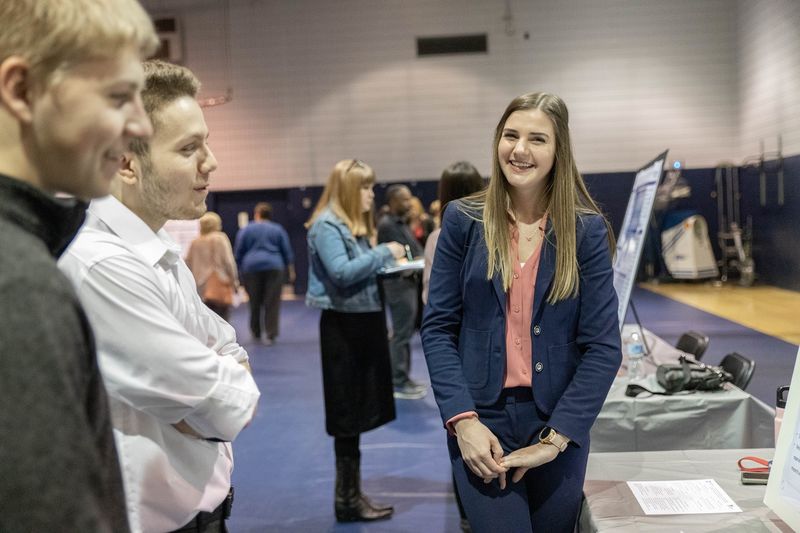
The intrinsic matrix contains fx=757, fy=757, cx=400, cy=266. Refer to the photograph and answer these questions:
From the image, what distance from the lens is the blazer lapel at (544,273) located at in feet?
6.29

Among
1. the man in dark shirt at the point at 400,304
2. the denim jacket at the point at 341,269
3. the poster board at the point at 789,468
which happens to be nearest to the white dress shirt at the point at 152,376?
the poster board at the point at 789,468

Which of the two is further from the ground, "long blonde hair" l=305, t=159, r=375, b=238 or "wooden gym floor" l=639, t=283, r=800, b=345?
"long blonde hair" l=305, t=159, r=375, b=238

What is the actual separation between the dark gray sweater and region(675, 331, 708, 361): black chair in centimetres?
356

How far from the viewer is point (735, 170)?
1316cm

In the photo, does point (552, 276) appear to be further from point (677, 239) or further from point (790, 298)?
point (677, 239)

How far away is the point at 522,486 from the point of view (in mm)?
1867

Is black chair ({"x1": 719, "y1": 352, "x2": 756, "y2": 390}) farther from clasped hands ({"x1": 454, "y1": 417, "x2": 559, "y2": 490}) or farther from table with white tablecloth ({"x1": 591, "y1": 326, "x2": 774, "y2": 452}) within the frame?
clasped hands ({"x1": 454, "y1": 417, "x2": 559, "y2": 490})

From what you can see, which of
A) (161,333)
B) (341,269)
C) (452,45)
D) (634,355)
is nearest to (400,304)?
(341,269)

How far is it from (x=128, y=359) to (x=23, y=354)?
0.60m

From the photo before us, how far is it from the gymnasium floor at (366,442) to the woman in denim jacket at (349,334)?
0.24m

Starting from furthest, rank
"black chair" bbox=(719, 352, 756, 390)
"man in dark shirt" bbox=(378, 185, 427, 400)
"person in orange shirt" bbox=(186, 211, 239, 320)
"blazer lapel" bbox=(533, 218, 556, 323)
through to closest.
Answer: "person in orange shirt" bbox=(186, 211, 239, 320) < "man in dark shirt" bbox=(378, 185, 427, 400) < "black chair" bbox=(719, 352, 756, 390) < "blazer lapel" bbox=(533, 218, 556, 323)

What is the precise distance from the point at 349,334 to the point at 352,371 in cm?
18

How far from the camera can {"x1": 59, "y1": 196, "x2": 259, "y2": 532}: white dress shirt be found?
119 centimetres

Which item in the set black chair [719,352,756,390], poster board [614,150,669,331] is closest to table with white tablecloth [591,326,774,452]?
black chair [719,352,756,390]
